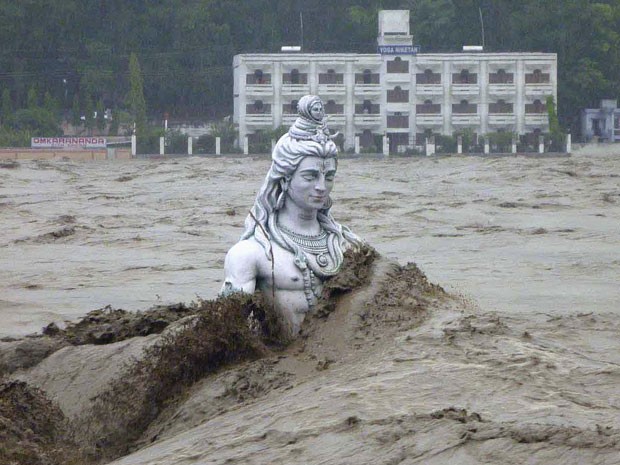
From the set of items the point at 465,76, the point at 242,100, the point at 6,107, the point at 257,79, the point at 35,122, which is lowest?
the point at 35,122

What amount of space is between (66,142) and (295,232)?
48.1 metres

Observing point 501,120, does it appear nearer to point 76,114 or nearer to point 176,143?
point 176,143

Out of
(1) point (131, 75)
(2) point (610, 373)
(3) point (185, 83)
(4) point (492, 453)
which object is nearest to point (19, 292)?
(2) point (610, 373)

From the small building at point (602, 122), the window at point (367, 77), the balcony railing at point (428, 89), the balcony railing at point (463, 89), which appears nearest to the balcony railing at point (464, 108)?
the balcony railing at point (463, 89)

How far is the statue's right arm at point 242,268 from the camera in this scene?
6.98 m

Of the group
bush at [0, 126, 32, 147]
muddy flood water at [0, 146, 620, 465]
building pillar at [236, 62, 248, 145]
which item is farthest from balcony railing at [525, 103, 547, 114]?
muddy flood water at [0, 146, 620, 465]

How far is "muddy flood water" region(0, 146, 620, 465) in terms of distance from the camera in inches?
210

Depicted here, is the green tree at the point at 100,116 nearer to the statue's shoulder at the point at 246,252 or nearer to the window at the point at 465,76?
the window at the point at 465,76

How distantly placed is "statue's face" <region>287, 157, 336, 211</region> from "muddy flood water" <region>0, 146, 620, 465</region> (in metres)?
0.72

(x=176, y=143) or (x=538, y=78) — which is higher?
(x=538, y=78)

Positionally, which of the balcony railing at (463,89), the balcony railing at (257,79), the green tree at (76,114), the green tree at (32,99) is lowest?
the green tree at (76,114)

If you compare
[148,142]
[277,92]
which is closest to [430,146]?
[277,92]

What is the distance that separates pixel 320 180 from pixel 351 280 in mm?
501

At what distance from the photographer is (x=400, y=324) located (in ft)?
22.5
